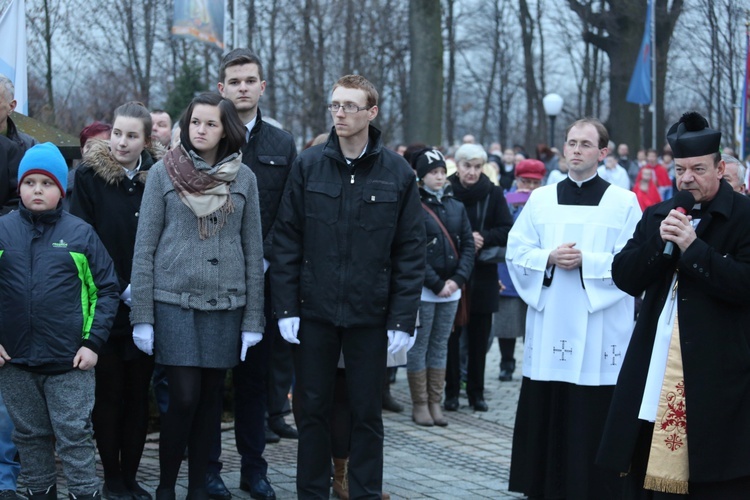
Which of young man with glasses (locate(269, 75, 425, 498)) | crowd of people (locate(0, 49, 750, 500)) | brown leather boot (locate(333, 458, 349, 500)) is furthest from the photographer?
brown leather boot (locate(333, 458, 349, 500))

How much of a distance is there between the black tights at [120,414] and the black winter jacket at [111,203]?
0.92 ft

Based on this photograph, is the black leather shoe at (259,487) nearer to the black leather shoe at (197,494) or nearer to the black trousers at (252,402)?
the black trousers at (252,402)

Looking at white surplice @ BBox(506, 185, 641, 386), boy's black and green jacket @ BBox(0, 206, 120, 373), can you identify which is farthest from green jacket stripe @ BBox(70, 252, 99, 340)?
white surplice @ BBox(506, 185, 641, 386)

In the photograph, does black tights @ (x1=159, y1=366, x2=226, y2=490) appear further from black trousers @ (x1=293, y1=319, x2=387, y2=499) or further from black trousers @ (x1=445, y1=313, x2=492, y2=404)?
black trousers @ (x1=445, y1=313, x2=492, y2=404)

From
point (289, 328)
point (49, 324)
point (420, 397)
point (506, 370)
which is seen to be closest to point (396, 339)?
point (289, 328)

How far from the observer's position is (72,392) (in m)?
5.21

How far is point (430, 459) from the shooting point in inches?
292

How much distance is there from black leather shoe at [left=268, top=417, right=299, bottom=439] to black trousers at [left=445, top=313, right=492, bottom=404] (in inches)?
77.1

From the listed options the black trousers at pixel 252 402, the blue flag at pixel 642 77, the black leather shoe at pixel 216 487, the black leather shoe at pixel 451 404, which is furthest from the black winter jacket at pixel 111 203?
→ the blue flag at pixel 642 77

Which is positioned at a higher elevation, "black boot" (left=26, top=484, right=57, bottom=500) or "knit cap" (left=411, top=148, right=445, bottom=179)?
"knit cap" (left=411, top=148, right=445, bottom=179)

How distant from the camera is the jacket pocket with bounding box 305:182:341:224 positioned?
215 inches

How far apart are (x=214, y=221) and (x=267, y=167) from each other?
76 cm

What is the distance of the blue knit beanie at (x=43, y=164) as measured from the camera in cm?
527

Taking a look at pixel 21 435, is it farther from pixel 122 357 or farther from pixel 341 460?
pixel 341 460
